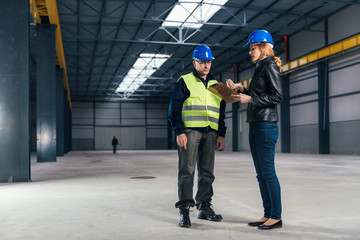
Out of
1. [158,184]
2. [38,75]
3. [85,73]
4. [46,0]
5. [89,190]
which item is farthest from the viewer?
[85,73]

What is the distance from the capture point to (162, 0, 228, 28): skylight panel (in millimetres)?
18594

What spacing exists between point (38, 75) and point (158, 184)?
1074 centimetres

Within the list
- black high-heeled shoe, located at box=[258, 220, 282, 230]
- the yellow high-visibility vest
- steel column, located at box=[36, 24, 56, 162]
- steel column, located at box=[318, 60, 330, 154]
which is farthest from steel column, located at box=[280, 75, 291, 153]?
black high-heeled shoe, located at box=[258, 220, 282, 230]

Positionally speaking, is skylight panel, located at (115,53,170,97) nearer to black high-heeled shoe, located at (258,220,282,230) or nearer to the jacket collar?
the jacket collar

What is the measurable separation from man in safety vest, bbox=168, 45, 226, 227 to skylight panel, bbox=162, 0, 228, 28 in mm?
15106

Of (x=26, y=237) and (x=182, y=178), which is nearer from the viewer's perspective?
(x=26, y=237)

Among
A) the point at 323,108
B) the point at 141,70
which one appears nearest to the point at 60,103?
the point at 141,70

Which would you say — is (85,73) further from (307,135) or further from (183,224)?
(183,224)

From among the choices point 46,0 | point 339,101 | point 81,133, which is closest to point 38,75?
point 46,0

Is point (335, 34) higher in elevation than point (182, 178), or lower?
higher

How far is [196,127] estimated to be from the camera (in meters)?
4.05

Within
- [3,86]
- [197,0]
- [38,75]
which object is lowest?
[3,86]

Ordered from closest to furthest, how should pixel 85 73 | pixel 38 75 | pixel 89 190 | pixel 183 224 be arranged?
pixel 183 224 < pixel 89 190 < pixel 38 75 < pixel 85 73

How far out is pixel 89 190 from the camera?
6.69 meters
